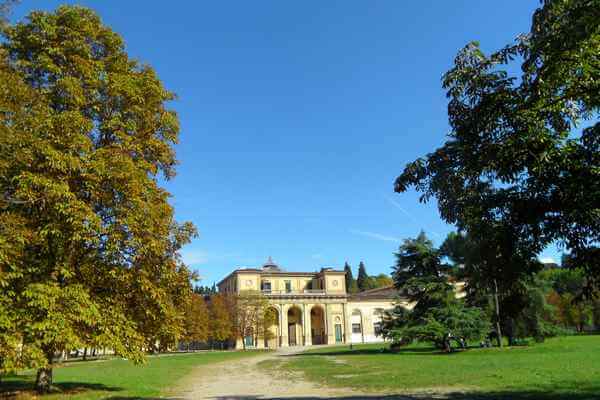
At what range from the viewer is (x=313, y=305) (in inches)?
3041

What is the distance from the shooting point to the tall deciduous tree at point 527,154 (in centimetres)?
668

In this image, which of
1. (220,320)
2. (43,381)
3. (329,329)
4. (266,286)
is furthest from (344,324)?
(43,381)

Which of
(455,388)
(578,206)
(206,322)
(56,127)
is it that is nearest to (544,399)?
(455,388)

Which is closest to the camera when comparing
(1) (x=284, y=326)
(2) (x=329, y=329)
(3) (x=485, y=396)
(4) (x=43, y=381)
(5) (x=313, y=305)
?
(3) (x=485, y=396)

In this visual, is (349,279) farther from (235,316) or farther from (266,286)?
(235,316)

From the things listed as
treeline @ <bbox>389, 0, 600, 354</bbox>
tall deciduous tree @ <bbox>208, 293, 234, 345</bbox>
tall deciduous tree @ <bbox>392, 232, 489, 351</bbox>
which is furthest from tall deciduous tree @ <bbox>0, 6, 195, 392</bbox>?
tall deciduous tree @ <bbox>208, 293, 234, 345</bbox>

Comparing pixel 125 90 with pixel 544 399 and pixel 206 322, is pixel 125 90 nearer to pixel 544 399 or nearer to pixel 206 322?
pixel 544 399

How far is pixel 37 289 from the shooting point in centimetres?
1137

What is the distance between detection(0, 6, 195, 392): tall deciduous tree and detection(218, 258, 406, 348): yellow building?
61082 millimetres

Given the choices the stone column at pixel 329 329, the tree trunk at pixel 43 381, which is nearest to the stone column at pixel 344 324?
the stone column at pixel 329 329

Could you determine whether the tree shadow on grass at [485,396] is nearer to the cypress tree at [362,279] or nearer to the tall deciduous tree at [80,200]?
the tall deciduous tree at [80,200]

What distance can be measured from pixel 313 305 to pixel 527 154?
71941mm

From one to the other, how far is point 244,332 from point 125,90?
53.3 meters

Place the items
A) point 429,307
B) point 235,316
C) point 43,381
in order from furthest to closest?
point 235,316 → point 429,307 → point 43,381
